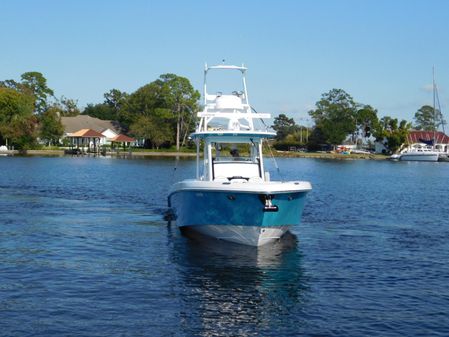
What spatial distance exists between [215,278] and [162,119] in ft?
367

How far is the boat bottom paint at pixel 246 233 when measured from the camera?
20.7 metres

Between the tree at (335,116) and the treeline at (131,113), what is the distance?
40003 mm

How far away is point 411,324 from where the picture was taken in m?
13.5

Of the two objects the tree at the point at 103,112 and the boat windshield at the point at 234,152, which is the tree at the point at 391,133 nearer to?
the tree at the point at 103,112

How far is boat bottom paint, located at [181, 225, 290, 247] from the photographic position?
20.7 metres

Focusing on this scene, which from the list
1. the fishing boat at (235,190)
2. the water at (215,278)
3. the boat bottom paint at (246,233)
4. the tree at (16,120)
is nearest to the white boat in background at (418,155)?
the tree at (16,120)

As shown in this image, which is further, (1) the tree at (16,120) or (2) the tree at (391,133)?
(2) the tree at (391,133)

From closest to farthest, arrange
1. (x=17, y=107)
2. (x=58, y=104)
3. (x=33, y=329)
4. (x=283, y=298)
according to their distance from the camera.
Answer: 1. (x=33, y=329)
2. (x=283, y=298)
3. (x=17, y=107)
4. (x=58, y=104)

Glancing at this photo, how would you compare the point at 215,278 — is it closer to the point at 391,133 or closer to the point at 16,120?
the point at 16,120

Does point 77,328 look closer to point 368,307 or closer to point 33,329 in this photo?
point 33,329

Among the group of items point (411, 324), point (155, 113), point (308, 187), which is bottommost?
point (411, 324)

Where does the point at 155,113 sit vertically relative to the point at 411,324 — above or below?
above

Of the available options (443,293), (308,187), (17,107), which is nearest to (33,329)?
(443,293)

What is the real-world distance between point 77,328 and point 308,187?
1100 centimetres
